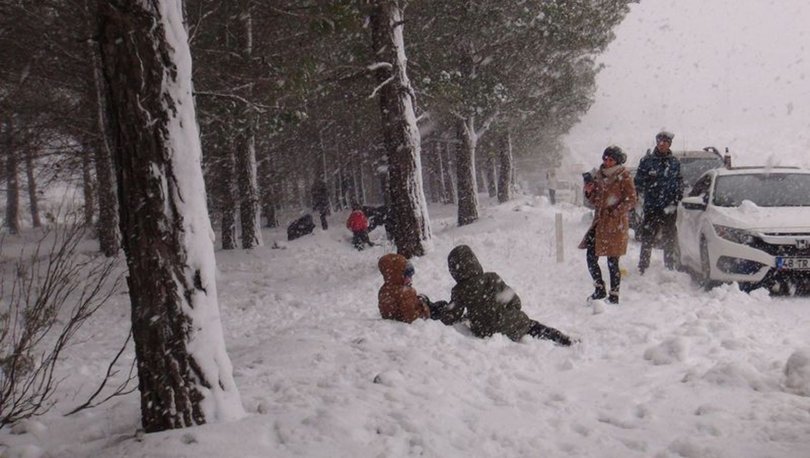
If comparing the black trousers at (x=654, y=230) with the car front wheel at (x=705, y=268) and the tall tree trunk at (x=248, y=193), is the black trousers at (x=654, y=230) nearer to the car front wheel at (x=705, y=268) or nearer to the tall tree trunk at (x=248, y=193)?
the car front wheel at (x=705, y=268)

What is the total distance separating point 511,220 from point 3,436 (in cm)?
1272

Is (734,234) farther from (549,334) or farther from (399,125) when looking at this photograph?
(399,125)

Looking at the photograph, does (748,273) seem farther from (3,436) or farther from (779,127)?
(779,127)

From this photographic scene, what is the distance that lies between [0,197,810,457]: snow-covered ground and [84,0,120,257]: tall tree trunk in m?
5.71

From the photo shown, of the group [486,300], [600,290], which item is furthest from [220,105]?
[600,290]

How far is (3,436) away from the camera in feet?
10.9

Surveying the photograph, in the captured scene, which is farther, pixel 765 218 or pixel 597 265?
pixel 597 265

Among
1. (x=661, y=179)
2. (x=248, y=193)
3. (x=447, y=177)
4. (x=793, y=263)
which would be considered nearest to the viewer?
(x=793, y=263)

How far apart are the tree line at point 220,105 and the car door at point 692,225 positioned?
442 cm

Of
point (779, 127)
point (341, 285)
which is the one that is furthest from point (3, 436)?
point (779, 127)

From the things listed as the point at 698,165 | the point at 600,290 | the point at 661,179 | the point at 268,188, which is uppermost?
the point at 268,188

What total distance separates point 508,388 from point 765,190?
572cm

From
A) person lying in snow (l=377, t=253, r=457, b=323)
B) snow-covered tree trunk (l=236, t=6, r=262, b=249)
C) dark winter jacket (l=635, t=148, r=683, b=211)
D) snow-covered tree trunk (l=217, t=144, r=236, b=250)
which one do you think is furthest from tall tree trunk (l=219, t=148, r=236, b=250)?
dark winter jacket (l=635, t=148, r=683, b=211)

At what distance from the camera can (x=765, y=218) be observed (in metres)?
6.78
